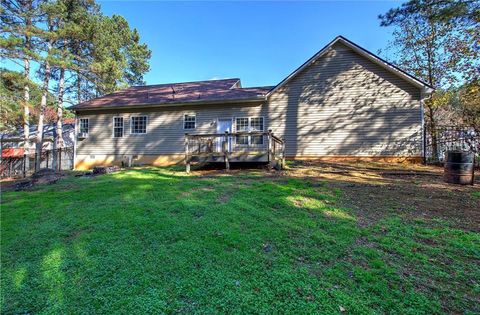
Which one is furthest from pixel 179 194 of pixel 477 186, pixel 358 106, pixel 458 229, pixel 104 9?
pixel 104 9

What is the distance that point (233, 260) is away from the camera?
10.6ft

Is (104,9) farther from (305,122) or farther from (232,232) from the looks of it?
(232,232)

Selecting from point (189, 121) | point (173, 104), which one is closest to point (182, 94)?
point (173, 104)

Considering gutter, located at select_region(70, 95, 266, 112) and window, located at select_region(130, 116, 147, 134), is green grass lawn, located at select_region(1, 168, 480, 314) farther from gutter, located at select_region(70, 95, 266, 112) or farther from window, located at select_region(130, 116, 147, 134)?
window, located at select_region(130, 116, 147, 134)

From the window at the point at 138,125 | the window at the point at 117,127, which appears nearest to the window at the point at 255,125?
the window at the point at 138,125

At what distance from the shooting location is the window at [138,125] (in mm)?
14859

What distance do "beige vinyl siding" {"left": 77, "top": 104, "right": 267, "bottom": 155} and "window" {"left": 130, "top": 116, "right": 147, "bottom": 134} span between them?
0.21 meters

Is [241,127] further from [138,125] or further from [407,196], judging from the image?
[407,196]

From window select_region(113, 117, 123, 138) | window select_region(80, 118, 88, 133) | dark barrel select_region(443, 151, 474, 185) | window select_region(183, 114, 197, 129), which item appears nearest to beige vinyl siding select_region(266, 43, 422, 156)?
window select_region(183, 114, 197, 129)

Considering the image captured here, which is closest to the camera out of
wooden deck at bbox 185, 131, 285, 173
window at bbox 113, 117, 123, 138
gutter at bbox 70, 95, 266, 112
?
wooden deck at bbox 185, 131, 285, 173

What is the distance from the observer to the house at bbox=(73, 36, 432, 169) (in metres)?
11.8

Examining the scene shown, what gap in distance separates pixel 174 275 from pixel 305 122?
11.3 meters

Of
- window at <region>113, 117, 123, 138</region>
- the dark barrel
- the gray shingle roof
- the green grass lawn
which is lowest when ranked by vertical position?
the green grass lawn

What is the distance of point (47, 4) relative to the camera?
16.3 metres
